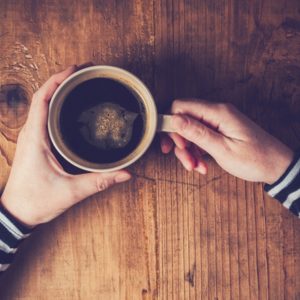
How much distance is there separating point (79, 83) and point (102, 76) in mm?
36

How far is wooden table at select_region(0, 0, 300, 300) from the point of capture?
0.80 m

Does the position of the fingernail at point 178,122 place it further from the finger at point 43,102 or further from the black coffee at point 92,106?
the finger at point 43,102

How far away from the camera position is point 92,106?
2.36 ft

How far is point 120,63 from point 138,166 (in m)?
0.19

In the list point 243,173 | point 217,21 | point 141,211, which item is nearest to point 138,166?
point 141,211

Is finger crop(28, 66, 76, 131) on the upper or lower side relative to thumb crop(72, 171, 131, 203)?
upper

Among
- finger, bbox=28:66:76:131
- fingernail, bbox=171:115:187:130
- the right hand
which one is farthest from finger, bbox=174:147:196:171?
finger, bbox=28:66:76:131

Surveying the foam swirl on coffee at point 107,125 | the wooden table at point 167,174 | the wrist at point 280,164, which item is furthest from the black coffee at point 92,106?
the wrist at point 280,164

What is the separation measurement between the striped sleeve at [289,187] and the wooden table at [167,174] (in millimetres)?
53

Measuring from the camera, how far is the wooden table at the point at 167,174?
0.80m

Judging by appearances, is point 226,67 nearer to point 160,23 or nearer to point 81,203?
point 160,23

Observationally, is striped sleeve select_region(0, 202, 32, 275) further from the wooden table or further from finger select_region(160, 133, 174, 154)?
finger select_region(160, 133, 174, 154)

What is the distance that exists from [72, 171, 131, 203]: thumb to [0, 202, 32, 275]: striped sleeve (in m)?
0.13

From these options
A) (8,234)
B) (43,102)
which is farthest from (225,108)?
(8,234)
